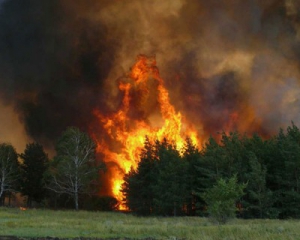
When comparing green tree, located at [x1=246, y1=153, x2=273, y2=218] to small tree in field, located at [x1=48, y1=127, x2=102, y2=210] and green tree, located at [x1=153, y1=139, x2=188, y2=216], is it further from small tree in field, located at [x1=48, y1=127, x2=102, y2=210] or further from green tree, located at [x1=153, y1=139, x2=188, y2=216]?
small tree in field, located at [x1=48, y1=127, x2=102, y2=210]

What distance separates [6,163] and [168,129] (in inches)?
1662

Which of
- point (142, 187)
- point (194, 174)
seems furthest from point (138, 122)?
point (194, 174)

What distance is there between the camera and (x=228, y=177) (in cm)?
6003

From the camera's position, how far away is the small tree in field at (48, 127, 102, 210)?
62688 millimetres

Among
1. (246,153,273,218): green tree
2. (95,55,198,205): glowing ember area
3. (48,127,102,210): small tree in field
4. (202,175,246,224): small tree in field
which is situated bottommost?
(202,175,246,224): small tree in field

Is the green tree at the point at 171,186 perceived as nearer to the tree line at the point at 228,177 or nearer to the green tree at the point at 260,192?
the tree line at the point at 228,177

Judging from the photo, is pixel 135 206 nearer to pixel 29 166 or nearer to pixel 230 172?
pixel 230 172

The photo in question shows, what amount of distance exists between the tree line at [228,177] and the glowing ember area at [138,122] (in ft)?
51.7

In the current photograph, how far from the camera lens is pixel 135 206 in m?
69.8

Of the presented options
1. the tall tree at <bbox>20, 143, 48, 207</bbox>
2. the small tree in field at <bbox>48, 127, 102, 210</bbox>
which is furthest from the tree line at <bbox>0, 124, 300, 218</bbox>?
the tall tree at <bbox>20, 143, 48, 207</bbox>

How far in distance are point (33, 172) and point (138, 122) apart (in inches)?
1201

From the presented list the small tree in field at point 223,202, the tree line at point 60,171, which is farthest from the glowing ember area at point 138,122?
the small tree in field at point 223,202

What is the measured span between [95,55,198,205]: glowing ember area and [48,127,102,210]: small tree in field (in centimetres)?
2032

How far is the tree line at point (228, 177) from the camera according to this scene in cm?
5522
